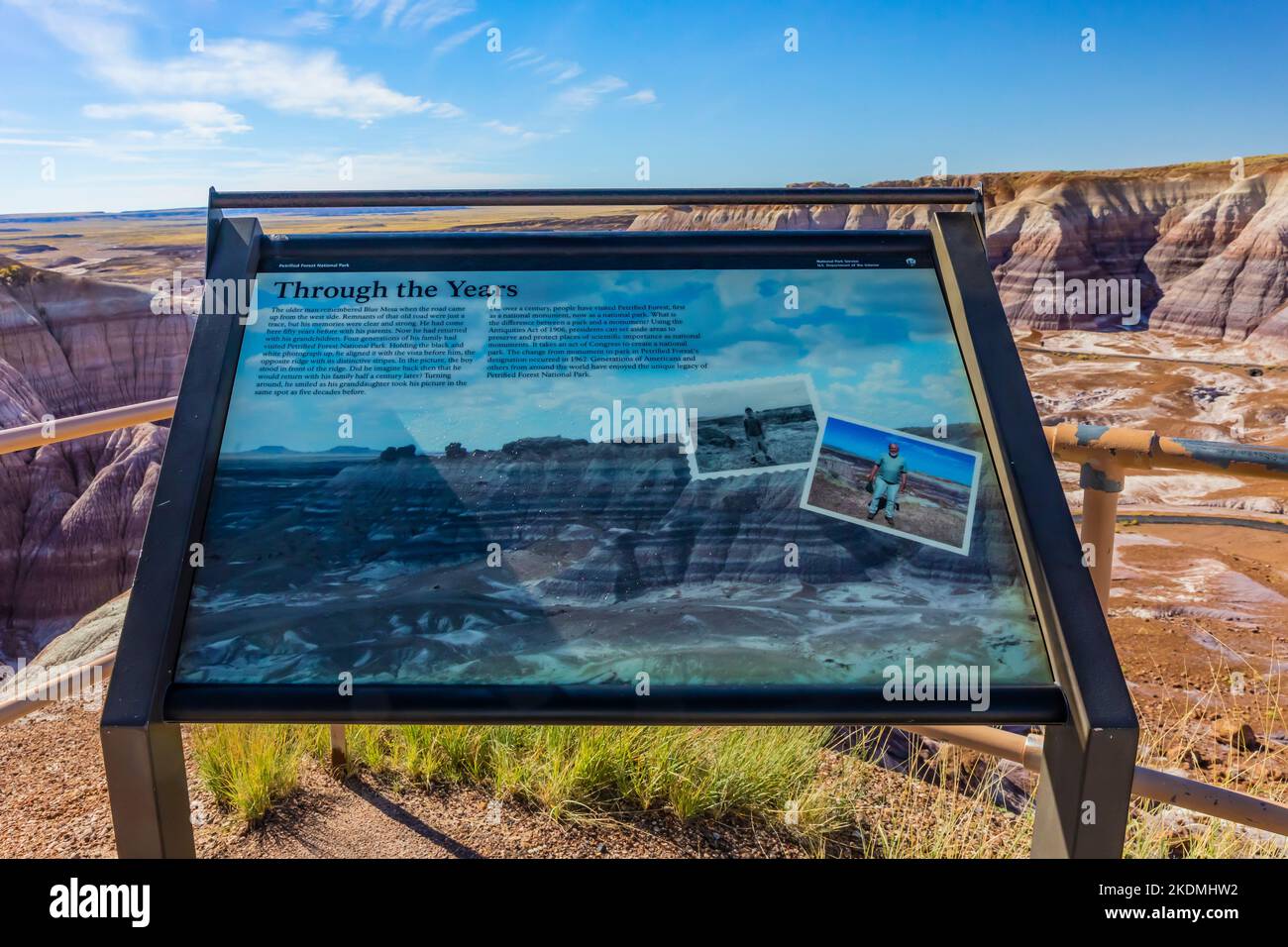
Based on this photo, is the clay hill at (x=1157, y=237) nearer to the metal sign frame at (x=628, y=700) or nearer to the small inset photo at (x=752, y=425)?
the small inset photo at (x=752, y=425)

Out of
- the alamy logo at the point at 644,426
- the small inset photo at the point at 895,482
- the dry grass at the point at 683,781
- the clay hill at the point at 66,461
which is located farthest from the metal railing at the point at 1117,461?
the clay hill at the point at 66,461

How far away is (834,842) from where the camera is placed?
246 cm

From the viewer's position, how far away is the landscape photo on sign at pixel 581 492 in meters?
1.56

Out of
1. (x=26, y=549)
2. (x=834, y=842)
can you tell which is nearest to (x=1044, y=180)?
(x=26, y=549)

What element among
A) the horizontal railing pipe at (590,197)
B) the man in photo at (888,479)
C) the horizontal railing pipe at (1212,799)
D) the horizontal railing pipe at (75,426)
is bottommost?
the horizontal railing pipe at (1212,799)

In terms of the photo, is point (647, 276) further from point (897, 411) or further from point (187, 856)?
point (187, 856)

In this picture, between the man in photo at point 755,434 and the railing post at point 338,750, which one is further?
the railing post at point 338,750

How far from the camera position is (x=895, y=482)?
68.8 inches

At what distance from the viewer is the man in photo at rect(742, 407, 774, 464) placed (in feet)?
5.89

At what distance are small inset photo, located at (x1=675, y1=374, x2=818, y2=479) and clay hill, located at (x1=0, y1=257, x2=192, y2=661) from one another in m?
20.8

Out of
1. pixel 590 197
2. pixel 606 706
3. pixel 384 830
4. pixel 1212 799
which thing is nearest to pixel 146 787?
pixel 606 706

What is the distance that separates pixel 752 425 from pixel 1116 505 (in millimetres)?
836

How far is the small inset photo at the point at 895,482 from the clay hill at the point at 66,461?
2095 cm
